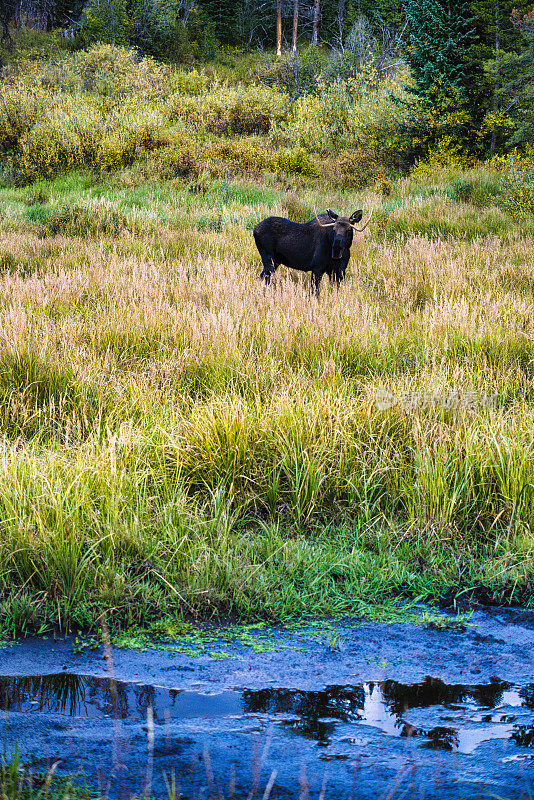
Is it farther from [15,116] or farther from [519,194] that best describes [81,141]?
[519,194]

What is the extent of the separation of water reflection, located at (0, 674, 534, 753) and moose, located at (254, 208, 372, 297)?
634cm

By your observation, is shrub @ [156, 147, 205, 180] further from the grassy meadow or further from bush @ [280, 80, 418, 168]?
the grassy meadow

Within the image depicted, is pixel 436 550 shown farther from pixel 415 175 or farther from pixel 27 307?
pixel 415 175

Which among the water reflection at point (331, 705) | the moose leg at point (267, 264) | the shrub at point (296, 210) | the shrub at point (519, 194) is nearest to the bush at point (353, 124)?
the shrub at point (296, 210)

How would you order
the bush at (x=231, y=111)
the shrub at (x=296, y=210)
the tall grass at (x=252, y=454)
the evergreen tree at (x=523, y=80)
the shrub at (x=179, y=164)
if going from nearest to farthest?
the tall grass at (x=252, y=454)
the shrub at (x=296, y=210)
the evergreen tree at (x=523, y=80)
the shrub at (x=179, y=164)
the bush at (x=231, y=111)

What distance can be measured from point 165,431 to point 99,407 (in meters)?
0.70

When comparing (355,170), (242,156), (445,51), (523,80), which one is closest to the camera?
(523,80)

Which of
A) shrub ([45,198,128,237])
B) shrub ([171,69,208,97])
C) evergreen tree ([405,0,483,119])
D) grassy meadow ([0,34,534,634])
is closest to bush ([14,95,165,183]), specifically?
shrub ([45,198,128,237])

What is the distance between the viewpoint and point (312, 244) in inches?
349

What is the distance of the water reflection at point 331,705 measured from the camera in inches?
94.7

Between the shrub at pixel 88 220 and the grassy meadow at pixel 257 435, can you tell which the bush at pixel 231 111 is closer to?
the shrub at pixel 88 220

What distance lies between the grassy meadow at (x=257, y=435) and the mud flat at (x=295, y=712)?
287mm

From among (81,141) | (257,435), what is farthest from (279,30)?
(257,435)

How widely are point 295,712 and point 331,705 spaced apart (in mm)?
153
